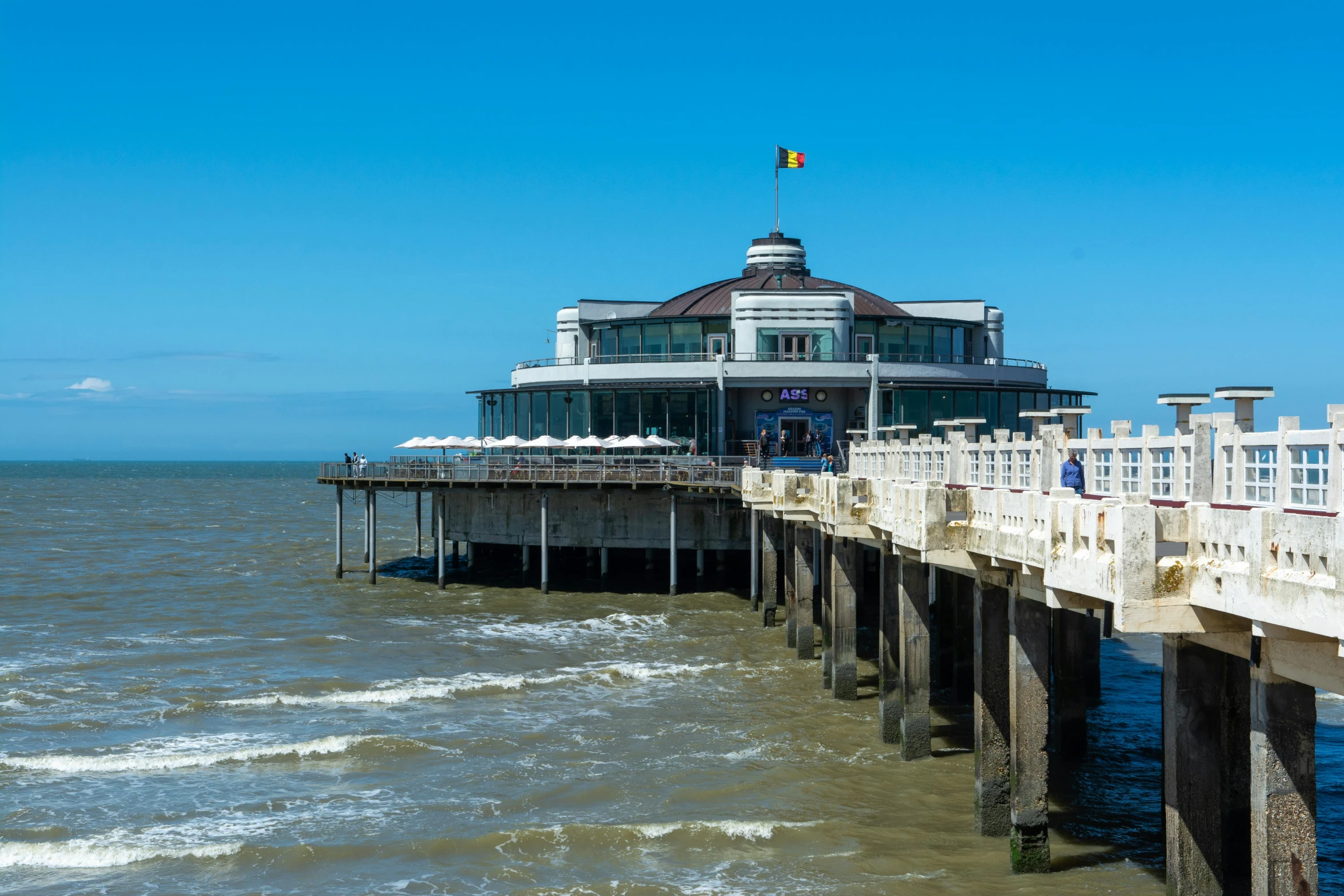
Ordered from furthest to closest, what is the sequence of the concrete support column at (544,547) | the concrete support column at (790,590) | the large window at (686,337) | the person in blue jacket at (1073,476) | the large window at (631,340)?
the large window at (631,340)
the large window at (686,337)
the concrete support column at (544,547)
the concrete support column at (790,590)
the person in blue jacket at (1073,476)

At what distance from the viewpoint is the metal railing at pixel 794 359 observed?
5384 cm

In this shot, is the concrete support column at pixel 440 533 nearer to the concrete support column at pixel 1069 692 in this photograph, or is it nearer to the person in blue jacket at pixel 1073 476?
the concrete support column at pixel 1069 692

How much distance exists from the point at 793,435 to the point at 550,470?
488 inches

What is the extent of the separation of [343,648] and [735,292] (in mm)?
26603

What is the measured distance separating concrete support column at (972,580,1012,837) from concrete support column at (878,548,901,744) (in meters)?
4.96

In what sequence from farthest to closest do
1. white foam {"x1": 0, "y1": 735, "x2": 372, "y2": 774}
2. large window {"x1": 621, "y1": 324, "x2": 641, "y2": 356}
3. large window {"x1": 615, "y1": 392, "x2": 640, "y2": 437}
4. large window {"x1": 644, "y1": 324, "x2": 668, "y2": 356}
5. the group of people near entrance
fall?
large window {"x1": 621, "y1": 324, "x2": 641, "y2": 356} → large window {"x1": 644, "y1": 324, "x2": 668, "y2": 356} → large window {"x1": 615, "y1": 392, "x2": 640, "y2": 437} → the group of people near entrance → white foam {"x1": 0, "y1": 735, "x2": 372, "y2": 774}

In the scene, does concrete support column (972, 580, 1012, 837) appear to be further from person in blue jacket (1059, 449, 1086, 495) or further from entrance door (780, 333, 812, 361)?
entrance door (780, 333, 812, 361)

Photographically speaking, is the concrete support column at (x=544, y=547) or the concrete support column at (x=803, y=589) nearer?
the concrete support column at (x=803, y=589)

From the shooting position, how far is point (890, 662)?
77.4 ft

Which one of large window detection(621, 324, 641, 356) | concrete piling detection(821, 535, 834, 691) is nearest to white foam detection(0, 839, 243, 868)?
concrete piling detection(821, 535, 834, 691)

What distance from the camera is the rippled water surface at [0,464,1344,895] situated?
59.1 ft

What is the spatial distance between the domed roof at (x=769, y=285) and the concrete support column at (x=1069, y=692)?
3328 centimetres

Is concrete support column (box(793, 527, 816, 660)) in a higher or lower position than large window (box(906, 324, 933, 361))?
lower

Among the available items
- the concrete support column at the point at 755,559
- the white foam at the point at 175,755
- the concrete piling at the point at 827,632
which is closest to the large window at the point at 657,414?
the concrete support column at the point at 755,559
